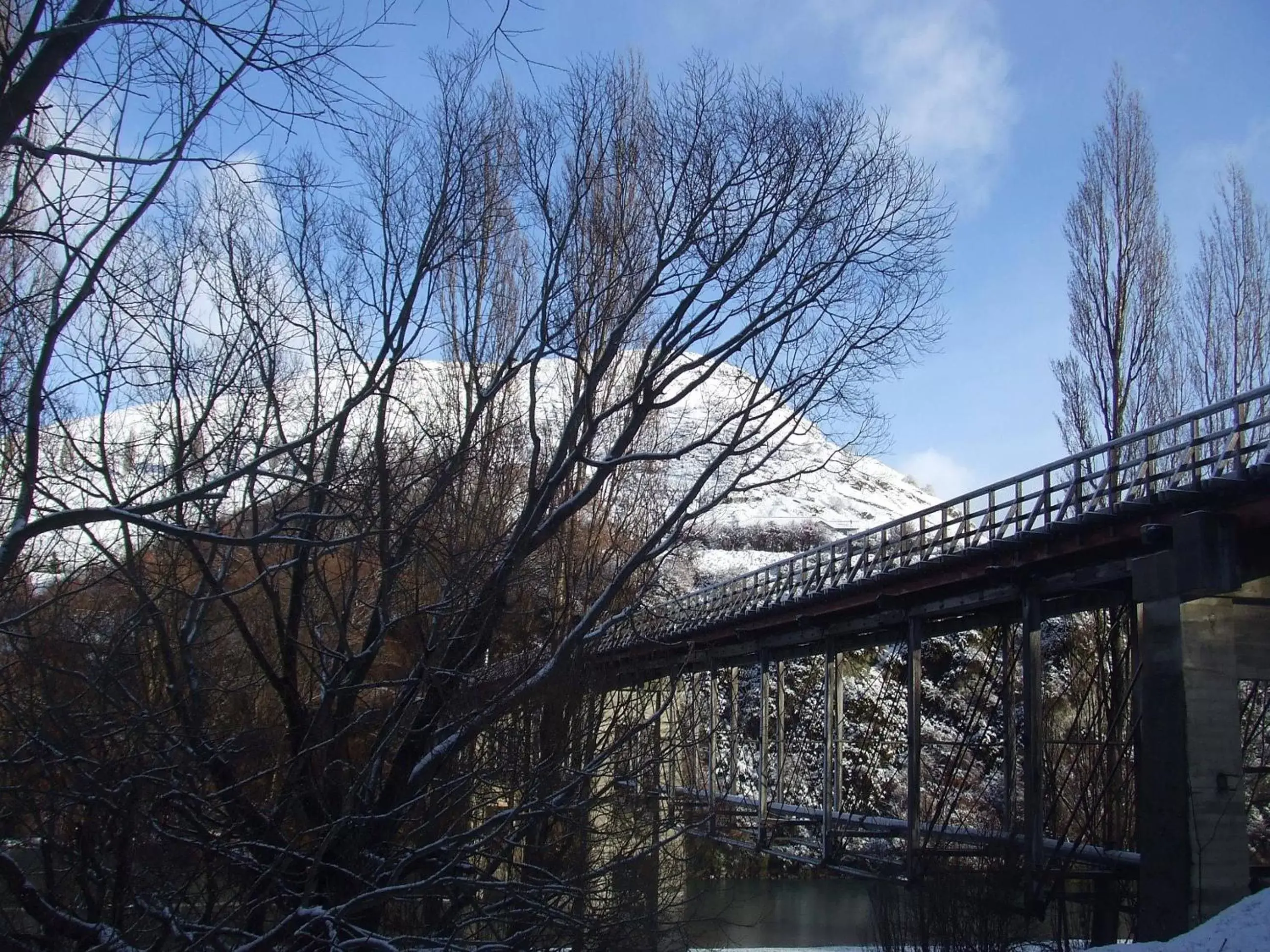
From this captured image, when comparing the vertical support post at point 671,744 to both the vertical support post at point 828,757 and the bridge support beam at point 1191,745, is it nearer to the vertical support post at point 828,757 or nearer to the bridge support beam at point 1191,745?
the bridge support beam at point 1191,745

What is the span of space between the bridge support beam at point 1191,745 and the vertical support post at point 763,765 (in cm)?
1253

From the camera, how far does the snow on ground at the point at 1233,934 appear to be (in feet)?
37.7

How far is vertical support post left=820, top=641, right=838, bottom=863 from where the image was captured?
24.5 meters

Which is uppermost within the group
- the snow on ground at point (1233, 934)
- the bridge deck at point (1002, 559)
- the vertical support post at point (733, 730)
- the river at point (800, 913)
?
the bridge deck at point (1002, 559)

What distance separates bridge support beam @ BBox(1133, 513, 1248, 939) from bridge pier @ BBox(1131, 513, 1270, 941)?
0.5 inches

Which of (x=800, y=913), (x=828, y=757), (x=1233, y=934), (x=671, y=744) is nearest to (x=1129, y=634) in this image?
(x=828, y=757)

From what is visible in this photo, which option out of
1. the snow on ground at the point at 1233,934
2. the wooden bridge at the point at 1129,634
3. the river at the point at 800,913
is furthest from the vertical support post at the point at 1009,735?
the river at the point at 800,913

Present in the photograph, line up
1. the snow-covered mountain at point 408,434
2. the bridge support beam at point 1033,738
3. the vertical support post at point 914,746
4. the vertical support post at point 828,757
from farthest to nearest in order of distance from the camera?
1. the vertical support post at point 828,757
2. the vertical support post at point 914,746
3. the bridge support beam at point 1033,738
4. the snow-covered mountain at point 408,434

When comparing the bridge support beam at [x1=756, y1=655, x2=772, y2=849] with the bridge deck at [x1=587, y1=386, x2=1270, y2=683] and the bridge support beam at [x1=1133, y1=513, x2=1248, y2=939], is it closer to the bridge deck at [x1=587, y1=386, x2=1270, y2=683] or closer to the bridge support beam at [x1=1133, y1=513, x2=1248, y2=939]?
the bridge deck at [x1=587, y1=386, x2=1270, y2=683]

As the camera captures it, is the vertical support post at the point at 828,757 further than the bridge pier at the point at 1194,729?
Yes

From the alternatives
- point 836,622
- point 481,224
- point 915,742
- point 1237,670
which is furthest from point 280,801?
point 836,622

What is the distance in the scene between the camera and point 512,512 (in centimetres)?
1455

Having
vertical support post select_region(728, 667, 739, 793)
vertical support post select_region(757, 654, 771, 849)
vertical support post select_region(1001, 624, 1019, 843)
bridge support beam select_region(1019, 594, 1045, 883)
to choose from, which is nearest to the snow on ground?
vertical support post select_region(728, 667, 739, 793)

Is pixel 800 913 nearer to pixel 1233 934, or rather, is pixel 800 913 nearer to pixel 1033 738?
pixel 1033 738
